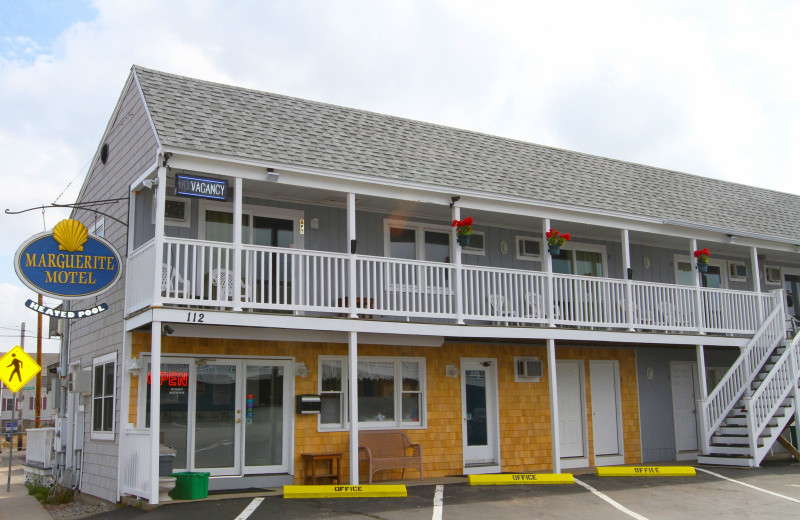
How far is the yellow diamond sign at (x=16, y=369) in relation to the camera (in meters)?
14.8

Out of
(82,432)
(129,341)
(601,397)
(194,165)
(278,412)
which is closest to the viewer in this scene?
(194,165)

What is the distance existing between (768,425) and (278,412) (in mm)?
10315

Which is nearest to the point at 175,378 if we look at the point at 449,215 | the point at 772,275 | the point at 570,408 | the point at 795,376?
the point at 449,215

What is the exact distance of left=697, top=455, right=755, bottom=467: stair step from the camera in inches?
590

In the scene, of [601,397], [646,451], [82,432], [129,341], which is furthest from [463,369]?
[82,432]

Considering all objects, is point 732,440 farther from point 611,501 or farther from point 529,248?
point 529,248

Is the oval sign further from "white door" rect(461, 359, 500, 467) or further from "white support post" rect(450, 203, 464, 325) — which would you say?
"white door" rect(461, 359, 500, 467)

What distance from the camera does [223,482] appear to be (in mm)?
12352

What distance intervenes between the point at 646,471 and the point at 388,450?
16.2 feet

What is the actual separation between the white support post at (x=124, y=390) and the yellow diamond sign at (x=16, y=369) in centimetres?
390

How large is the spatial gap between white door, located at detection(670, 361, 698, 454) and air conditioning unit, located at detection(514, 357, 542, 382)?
4.21 metres

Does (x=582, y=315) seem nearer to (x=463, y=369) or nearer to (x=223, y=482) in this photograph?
(x=463, y=369)

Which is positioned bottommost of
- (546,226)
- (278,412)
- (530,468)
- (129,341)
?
(530,468)

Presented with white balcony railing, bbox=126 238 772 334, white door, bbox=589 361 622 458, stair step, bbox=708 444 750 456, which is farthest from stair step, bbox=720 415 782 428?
white door, bbox=589 361 622 458
